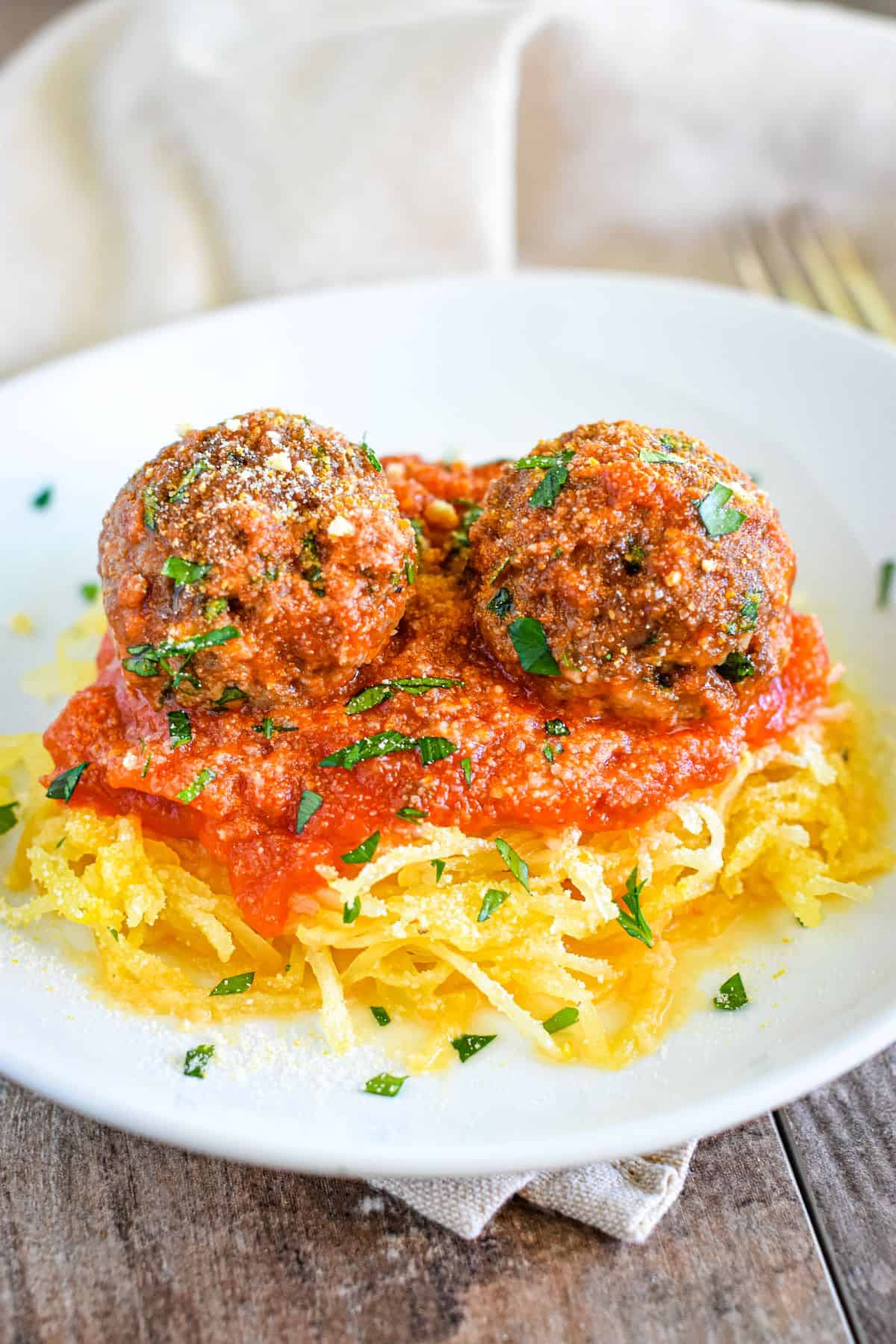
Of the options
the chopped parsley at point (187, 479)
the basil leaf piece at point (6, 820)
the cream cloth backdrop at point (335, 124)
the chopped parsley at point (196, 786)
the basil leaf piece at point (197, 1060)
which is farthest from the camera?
the cream cloth backdrop at point (335, 124)

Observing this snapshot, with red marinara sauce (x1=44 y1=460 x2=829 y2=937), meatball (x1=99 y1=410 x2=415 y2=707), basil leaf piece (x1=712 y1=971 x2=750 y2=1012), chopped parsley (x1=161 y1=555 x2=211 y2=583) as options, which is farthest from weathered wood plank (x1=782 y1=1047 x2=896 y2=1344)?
chopped parsley (x1=161 y1=555 x2=211 y2=583)

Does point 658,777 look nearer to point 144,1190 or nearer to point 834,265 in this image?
point 144,1190

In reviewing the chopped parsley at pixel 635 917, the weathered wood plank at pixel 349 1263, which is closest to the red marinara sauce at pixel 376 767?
the chopped parsley at pixel 635 917

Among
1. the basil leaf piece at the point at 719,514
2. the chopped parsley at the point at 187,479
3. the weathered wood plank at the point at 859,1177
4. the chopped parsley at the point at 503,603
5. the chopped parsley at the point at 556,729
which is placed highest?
the chopped parsley at the point at 187,479

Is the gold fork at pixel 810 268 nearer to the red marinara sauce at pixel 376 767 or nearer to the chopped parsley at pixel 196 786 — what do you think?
the red marinara sauce at pixel 376 767

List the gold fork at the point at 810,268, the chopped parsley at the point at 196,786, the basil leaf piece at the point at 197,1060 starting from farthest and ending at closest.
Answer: the gold fork at the point at 810,268 → the chopped parsley at the point at 196,786 → the basil leaf piece at the point at 197,1060

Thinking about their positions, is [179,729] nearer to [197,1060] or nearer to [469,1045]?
[197,1060]

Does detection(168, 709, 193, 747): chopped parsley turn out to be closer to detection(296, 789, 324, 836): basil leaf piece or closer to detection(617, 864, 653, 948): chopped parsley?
detection(296, 789, 324, 836): basil leaf piece

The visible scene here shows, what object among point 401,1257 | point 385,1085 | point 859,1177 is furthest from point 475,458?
point 401,1257
